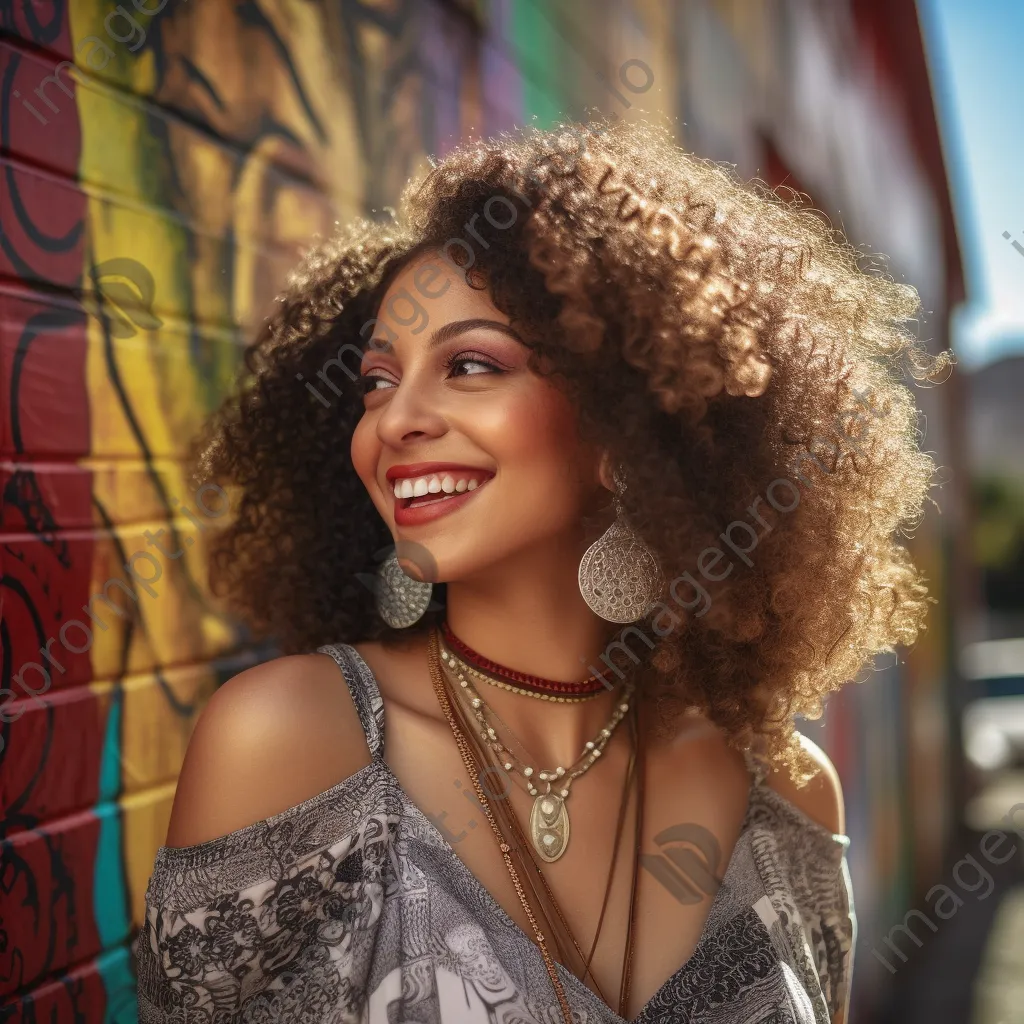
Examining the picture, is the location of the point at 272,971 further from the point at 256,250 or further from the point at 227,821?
the point at 256,250

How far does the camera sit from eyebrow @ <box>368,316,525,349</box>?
1907mm

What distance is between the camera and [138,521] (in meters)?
2.21

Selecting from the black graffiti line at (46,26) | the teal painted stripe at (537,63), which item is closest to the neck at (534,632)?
the black graffiti line at (46,26)

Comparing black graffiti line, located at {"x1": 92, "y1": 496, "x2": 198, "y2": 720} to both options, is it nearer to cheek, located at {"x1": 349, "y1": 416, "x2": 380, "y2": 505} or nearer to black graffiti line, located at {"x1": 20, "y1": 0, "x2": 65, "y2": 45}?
cheek, located at {"x1": 349, "y1": 416, "x2": 380, "y2": 505}

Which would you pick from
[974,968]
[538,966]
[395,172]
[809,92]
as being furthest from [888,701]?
[538,966]

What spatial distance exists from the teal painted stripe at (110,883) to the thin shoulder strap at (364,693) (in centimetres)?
60

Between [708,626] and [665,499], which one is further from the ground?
[665,499]

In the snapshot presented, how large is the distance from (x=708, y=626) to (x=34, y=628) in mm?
1257

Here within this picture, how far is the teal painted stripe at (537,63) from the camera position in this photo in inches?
145

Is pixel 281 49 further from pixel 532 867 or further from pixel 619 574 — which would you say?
pixel 532 867

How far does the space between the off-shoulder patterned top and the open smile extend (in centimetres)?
29

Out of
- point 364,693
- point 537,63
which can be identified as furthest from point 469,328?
point 537,63

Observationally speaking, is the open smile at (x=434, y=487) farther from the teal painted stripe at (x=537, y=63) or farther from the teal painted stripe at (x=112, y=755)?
the teal painted stripe at (x=537, y=63)

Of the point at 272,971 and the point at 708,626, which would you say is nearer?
the point at 272,971
